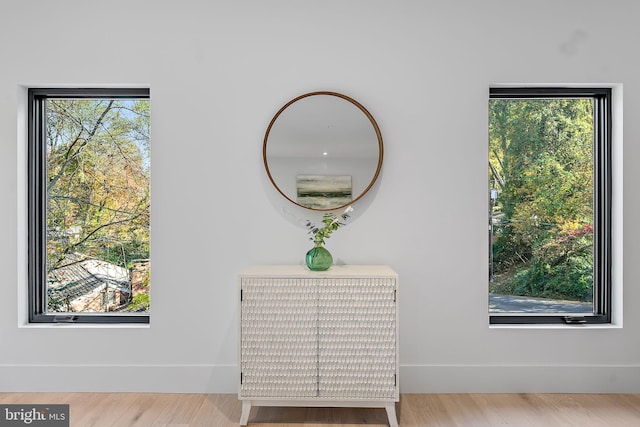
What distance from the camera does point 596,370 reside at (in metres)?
2.71

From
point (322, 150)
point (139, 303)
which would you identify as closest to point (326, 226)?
point (322, 150)

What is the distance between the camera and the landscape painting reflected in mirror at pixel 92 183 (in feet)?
9.38

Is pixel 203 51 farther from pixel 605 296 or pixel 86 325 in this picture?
pixel 605 296

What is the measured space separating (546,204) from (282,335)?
1758 mm

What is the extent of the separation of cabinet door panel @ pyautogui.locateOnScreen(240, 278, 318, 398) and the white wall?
0.45 meters

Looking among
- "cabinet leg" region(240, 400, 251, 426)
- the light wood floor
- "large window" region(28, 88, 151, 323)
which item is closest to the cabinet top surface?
"cabinet leg" region(240, 400, 251, 426)

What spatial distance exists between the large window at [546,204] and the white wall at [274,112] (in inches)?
6.4

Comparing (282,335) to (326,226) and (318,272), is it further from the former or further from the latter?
(326,226)

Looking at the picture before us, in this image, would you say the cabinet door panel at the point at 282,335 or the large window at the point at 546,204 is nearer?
the cabinet door panel at the point at 282,335

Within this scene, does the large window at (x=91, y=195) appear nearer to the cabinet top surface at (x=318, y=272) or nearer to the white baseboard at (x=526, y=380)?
the cabinet top surface at (x=318, y=272)

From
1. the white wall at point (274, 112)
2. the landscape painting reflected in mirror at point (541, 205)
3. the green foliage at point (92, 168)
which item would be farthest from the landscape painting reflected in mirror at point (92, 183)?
the landscape painting reflected in mirror at point (541, 205)

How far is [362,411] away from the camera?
8.16 feet

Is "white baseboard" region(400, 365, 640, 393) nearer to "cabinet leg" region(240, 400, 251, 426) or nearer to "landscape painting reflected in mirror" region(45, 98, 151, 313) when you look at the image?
"cabinet leg" region(240, 400, 251, 426)

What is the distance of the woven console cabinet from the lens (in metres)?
2.28
